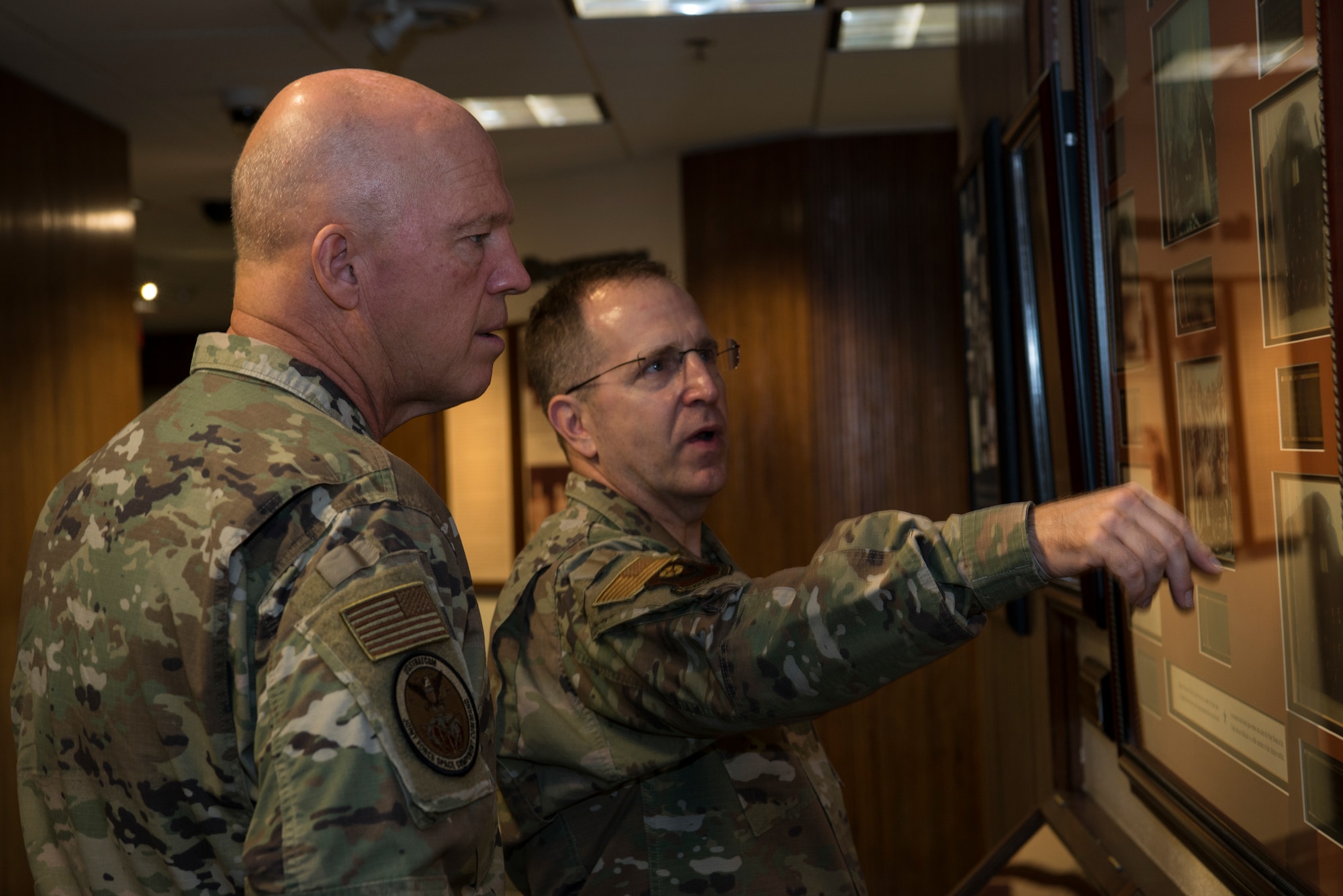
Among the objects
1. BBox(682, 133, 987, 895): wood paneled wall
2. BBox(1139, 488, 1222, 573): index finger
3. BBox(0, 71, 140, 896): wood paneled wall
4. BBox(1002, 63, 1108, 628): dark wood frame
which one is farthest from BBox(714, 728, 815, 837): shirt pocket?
BBox(682, 133, 987, 895): wood paneled wall

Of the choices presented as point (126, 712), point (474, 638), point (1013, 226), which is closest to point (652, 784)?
point (474, 638)

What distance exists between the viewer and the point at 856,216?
465cm

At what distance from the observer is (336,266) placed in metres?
0.93

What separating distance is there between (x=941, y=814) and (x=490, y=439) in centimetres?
284

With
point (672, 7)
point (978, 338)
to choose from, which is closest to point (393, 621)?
point (978, 338)

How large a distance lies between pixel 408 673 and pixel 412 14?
2.89 metres

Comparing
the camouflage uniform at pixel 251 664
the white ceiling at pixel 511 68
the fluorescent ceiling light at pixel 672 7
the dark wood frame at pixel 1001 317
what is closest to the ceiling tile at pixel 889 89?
the white ceiling at pixel 511 68

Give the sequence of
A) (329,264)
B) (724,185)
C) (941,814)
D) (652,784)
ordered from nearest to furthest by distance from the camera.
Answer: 1. (329,264)
2. (652,784)
3. (941,814)
4. (724,185)

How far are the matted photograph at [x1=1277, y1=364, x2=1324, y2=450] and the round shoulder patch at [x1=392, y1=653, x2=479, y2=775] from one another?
2.26 ft

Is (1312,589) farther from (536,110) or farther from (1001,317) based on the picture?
(536,110)

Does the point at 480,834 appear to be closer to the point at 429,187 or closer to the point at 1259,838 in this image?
the point at 429,187

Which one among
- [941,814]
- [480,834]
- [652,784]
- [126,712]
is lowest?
[941,814]

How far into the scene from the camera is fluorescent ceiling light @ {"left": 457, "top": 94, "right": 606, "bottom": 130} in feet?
13.9

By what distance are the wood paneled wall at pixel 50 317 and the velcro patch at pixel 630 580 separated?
3008 mm
